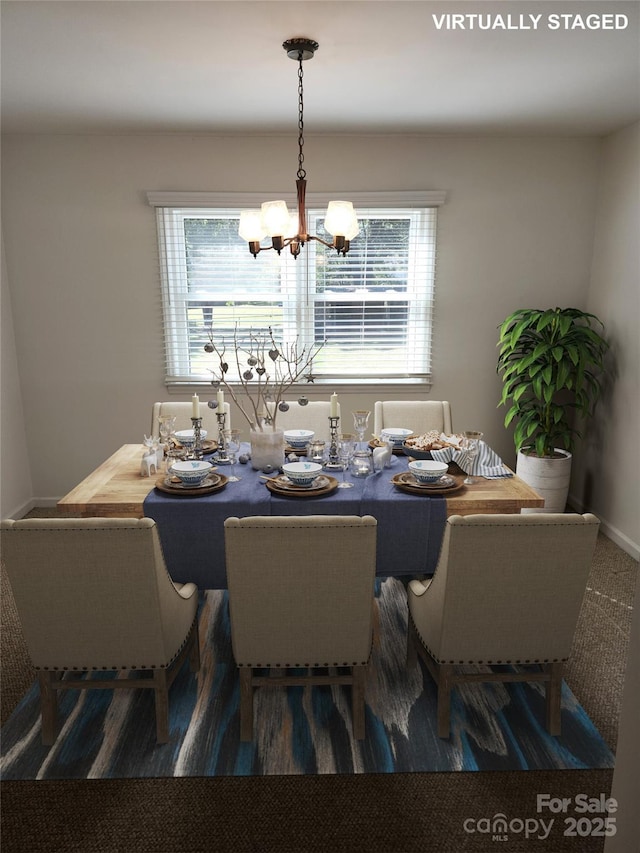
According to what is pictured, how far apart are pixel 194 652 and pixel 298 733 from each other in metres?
0.57

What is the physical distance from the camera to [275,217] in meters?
2.60

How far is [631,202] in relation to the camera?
12.3ft

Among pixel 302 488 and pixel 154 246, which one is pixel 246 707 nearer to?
pixel 302 488

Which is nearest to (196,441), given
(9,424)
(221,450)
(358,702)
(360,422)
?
(221,450)

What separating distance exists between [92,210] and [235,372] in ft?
4.92

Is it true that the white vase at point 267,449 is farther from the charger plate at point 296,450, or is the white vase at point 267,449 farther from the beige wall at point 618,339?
the beige wall at point 618,339

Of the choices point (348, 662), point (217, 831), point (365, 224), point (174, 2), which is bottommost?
point (217, 831)

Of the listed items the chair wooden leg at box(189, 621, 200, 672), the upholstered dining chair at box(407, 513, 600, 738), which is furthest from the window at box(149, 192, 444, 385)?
the upholstered dining chair at box(407, 513, 600, 738)

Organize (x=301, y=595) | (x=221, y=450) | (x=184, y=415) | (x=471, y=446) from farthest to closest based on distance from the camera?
(x=184, y=415), (x=221, y=450), (x=471, y=446), (x=301, y=595)

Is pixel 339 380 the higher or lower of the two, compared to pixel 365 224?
lower

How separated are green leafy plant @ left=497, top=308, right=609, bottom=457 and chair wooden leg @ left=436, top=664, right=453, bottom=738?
228 cm

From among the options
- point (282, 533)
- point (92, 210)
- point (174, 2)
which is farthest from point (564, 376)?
point (92, 210)

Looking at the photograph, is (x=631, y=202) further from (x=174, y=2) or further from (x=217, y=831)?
Result: (x=217, y=831)

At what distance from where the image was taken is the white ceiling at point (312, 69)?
7.28ft
